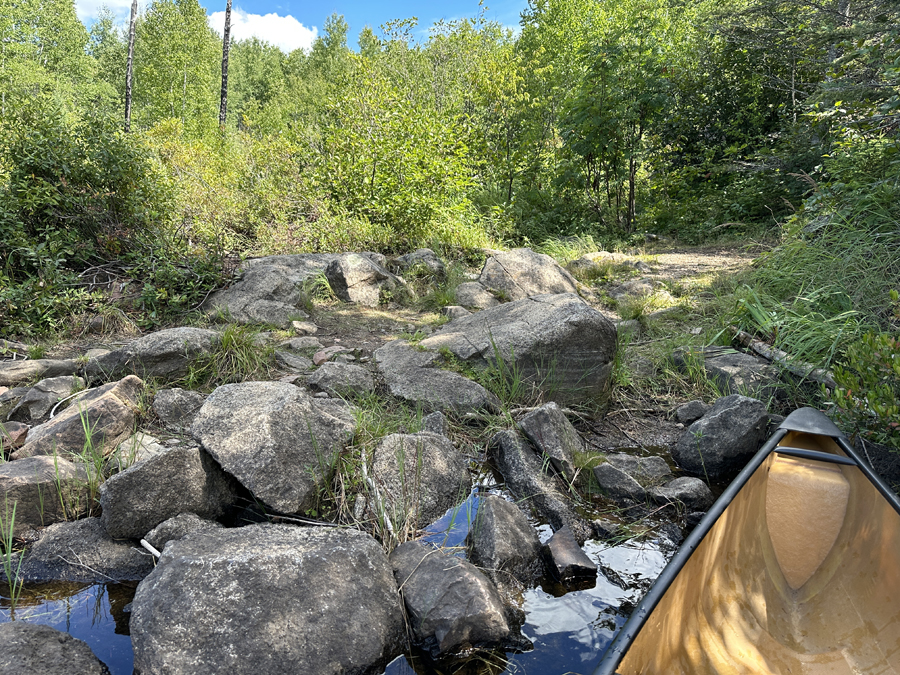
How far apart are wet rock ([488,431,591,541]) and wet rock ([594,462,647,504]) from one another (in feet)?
0.86

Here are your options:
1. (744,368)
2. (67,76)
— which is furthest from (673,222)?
(67,76)

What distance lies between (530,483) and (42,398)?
10.4 ft

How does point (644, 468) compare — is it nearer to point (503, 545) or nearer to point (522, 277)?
point (503, 545)

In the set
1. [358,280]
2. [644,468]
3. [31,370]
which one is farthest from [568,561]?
[358,280]

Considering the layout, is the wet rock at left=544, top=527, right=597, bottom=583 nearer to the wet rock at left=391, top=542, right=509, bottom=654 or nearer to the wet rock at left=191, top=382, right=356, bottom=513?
the wet rock at left=391, top=542, right=509, bottom=654

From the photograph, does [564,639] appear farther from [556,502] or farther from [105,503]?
[105,503]

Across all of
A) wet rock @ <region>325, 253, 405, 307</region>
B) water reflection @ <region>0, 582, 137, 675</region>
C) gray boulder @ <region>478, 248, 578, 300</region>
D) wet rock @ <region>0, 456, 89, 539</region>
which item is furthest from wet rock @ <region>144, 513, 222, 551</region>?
gray boulder @ <region>478, 248, 578, 300</region>

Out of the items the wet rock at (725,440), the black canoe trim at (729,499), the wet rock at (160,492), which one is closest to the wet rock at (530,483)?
the black canoe trim at (729,499)

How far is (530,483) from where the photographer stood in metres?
3.04

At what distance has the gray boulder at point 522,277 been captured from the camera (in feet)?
21.2

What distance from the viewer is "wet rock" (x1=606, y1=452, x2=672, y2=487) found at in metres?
3.22

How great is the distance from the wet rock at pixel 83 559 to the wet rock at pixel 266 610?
1.43 feet

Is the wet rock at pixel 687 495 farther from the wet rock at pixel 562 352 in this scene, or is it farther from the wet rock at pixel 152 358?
the wet rock at pixel 152 358

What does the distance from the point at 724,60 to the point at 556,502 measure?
447 inches
